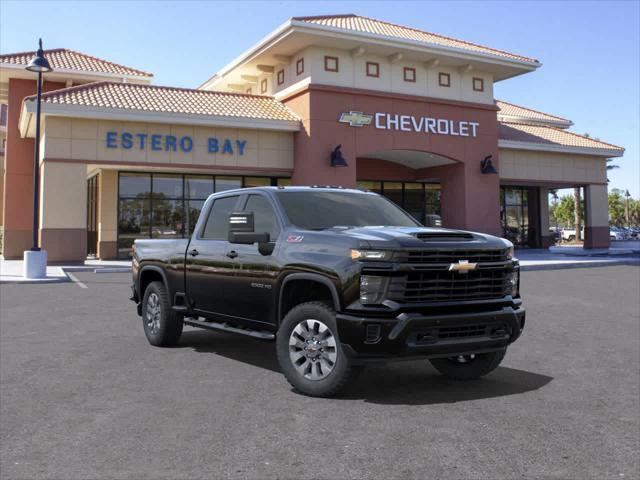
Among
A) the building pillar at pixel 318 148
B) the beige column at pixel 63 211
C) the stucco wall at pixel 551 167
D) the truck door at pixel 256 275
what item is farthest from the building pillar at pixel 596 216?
the truck door at pixel 256 275

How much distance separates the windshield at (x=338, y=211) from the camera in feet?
20.9

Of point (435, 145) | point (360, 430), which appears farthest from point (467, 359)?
point (435, 145)

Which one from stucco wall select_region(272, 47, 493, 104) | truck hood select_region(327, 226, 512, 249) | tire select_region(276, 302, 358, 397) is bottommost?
tire select_region(276, 302, 358, 397)

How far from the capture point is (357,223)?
6.58 meters

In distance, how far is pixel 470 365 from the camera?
20.4 ft

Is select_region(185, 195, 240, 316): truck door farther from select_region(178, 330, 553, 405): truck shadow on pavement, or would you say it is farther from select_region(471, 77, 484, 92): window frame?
select_region(471, 77, 484, 92): window frame

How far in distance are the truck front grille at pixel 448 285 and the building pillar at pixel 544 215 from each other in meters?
36.5

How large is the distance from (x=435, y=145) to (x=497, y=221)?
541 centimetres

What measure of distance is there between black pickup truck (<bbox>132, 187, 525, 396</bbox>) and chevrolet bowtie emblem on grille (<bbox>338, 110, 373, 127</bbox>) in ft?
66.7

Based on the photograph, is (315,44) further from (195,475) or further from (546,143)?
(195,475)

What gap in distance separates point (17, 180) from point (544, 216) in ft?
105

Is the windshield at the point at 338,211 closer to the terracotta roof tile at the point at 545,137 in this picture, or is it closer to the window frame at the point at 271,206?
the window frame at the point at 271,206

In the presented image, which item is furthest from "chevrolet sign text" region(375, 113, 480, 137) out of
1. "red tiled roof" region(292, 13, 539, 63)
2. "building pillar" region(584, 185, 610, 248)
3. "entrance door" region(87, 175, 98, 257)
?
"entrance door" region(87, 175, 98, 257)

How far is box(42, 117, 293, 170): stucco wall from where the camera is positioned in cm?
2328
